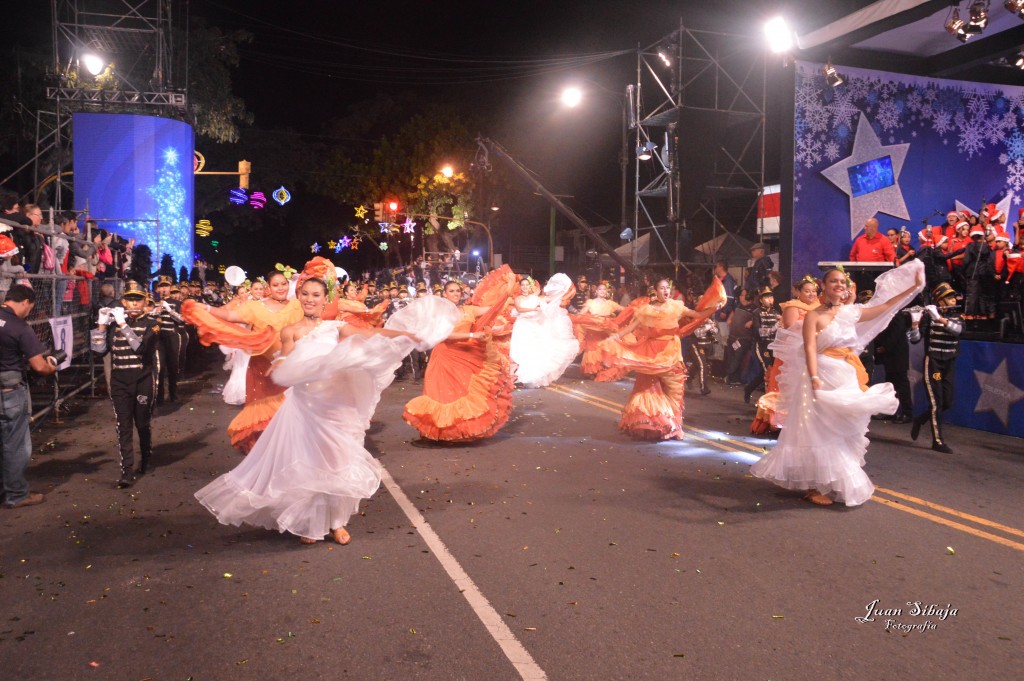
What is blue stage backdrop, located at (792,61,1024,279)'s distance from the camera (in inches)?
682

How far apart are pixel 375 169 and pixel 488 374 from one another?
39.4 m

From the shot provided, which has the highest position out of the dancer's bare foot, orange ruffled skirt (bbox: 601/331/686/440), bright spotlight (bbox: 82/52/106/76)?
bright spotlight (bbox: 82/52/106/76)

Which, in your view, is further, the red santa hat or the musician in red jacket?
the musician in red jacket

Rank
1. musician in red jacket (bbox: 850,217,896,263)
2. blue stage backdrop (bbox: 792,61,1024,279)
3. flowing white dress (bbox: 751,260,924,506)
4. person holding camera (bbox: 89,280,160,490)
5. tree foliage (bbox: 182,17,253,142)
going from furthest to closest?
1. tree foliage (bbox: 182,17,253,142)
2. blue stage backdrop (bbox: 792,61,1024,279)
3. musician in red jacket (bbox: 850,217,896,263)
4. person holding camera (bbox: 89,280,160,490)
5. flowing white dress (bbox: 751,260,924,506)

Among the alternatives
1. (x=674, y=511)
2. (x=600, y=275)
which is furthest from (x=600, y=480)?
(x=600, y=275)

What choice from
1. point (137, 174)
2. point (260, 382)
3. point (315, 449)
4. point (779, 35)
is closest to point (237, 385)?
point (260, 382)

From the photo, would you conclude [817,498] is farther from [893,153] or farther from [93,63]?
[93,63]

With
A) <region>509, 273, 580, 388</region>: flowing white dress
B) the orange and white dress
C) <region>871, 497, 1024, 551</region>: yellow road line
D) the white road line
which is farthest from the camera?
<region>509, 273, 580, 388</region>: flowing white dress

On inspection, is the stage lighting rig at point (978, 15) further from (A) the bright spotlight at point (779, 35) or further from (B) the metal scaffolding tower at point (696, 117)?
(B) the metal scaffolding tower at point (696, 117)

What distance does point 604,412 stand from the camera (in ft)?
41.8

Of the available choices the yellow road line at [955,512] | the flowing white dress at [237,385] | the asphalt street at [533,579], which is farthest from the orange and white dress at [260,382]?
the yellow road line at [955,512]

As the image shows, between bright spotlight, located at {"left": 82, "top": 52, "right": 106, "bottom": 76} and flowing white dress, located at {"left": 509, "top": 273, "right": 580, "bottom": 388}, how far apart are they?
19746 millimetres

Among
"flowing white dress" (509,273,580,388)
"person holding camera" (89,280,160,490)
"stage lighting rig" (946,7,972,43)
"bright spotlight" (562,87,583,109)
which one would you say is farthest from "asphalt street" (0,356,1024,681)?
"bright spotlight" (562,87,583,109)

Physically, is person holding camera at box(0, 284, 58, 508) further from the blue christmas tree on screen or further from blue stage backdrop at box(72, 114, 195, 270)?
the blue christmas tree on screen
